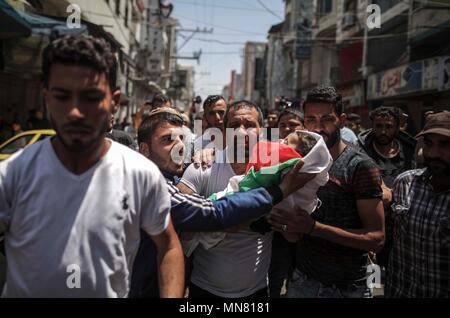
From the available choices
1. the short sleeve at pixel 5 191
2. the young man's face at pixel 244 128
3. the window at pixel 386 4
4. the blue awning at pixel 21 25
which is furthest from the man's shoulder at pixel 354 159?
the window at pixel 386 4

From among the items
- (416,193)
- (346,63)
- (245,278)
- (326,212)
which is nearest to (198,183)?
(245,278)

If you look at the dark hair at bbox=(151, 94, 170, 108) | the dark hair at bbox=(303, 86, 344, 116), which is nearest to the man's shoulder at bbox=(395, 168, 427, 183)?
the dark hair at bbox=(303, 86, 344, 116)

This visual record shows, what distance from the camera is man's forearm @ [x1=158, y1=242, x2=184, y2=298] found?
170cm

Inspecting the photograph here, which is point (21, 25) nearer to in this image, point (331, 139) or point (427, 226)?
point (331, 139)

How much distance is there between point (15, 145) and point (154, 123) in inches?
231

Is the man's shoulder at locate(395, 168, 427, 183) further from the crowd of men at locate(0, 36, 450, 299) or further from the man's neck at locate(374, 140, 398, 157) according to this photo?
the man's neck at locate(374, 140, 398, 157)

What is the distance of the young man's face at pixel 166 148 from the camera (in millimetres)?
2502

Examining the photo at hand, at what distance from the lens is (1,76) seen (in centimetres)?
1345

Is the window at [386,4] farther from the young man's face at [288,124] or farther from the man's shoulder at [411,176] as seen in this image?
the man's shoulder at [411,176]

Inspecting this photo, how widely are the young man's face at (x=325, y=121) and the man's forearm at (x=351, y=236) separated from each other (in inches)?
21.6

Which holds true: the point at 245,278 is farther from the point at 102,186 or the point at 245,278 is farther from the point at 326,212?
the point at 102,186

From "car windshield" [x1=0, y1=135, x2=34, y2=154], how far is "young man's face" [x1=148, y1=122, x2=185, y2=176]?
576cm

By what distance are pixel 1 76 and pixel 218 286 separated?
535 inches

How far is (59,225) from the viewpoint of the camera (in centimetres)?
147
